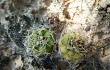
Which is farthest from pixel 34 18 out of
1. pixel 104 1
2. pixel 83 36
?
pixel 104 1

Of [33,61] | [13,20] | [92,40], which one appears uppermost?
[13,20]

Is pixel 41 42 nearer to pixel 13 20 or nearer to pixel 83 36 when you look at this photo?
pixel 83 36

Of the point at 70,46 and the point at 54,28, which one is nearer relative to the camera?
the point at 70,46

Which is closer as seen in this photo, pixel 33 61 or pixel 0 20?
pixel 33 61

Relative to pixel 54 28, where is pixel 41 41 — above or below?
below

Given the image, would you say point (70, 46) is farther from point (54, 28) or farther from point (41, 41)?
point (54, 28)

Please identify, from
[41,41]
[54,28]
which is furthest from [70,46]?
[54,28]
